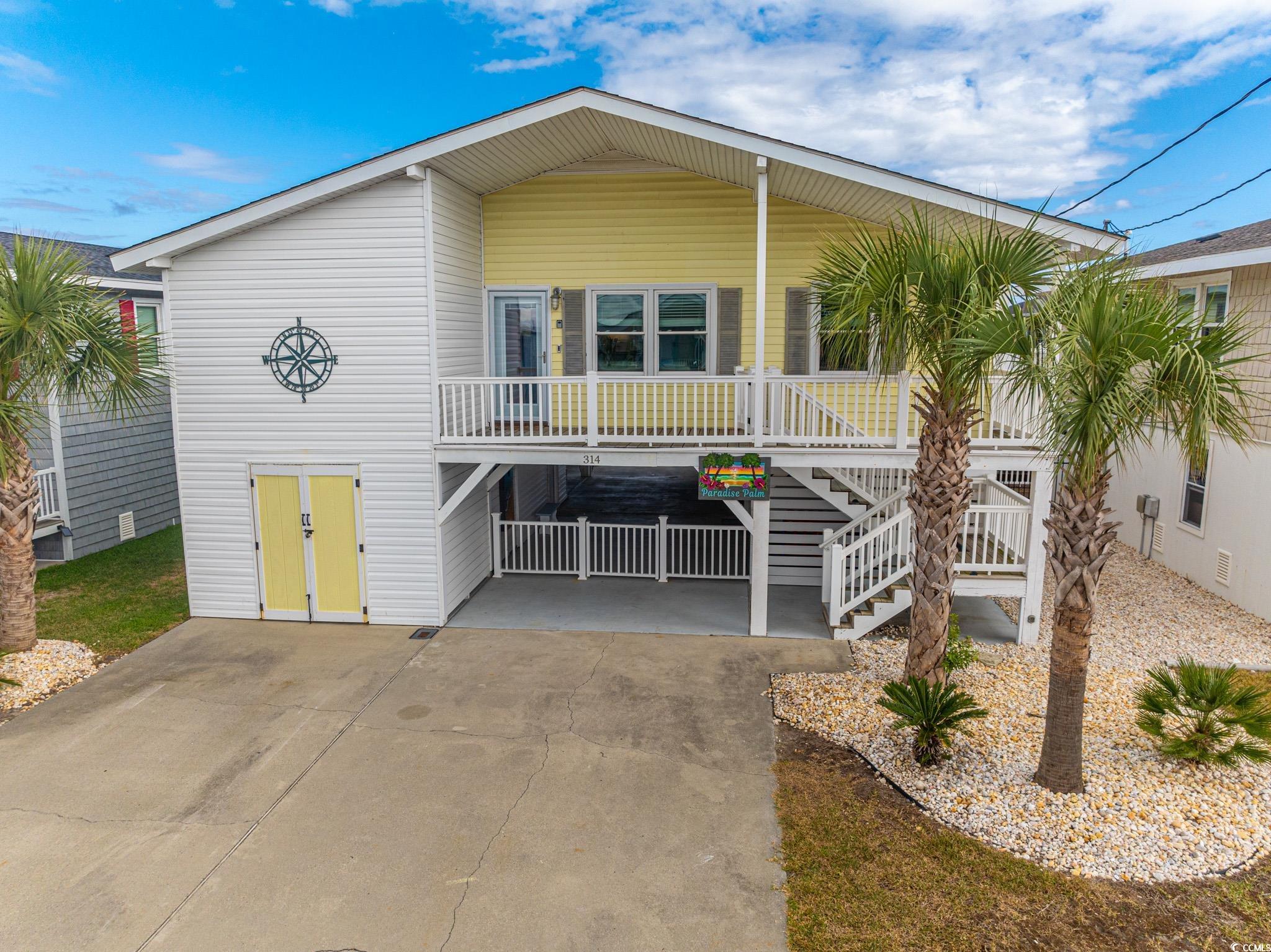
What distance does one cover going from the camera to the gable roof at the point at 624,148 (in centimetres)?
848

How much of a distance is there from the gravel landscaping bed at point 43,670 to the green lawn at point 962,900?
781cm

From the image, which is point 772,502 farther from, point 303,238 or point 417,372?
point 303,238

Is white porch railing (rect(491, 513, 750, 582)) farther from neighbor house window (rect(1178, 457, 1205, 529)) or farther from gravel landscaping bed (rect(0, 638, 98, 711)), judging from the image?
neighbor house window (rect(1178, 457, 1205, 529))

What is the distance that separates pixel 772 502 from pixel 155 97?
57208 millimetres

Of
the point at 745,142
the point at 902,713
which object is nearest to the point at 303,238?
the point at 745,142

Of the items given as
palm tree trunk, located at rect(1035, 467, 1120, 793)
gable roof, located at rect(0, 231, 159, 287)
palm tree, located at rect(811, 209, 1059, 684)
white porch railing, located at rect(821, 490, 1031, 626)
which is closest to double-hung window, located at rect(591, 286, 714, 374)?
white porch railing, located at rect(821, 490, 1031, 626)

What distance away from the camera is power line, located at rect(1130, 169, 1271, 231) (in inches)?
444

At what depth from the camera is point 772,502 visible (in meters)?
11.6

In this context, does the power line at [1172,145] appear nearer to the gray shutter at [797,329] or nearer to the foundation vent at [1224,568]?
the gray shutter at [797,329]

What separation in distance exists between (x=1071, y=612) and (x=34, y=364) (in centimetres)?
1033

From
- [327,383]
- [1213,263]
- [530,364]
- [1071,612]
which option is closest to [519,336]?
[530,364]

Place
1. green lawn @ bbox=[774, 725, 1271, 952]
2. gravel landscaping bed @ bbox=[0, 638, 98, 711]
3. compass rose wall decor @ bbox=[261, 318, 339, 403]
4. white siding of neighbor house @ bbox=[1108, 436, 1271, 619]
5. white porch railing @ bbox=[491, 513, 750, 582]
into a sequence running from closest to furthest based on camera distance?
1. green lawn @ bbox=[774, 725, 1271, 952]
2. gravel landscaping bed @ bbox=[0, 638, 98, 711]
3. compass rose wall decor @ bbox=[261, 318, 339, 403]
4. white siding of neighbor house @ bbox=[1108, 436, 1271, 619]
5. white porch railing @ bbox=[491, 513, 750, 582]

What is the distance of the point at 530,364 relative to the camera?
11664mm

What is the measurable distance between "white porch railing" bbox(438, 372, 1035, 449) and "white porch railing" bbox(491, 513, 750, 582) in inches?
68.8
